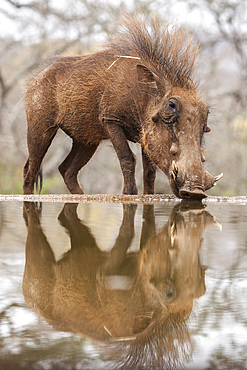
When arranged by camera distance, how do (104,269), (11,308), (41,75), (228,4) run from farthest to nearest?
1. (228,4)
2. (41,75)
3. (104,269)
4. (11,308)

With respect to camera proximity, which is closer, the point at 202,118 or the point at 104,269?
the point at 104,269

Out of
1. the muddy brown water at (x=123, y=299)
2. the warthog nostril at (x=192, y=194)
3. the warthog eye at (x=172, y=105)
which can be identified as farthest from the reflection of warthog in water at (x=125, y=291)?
the warthog eye at (x=172, y=105)

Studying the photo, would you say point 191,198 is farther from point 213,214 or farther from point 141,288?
point 141,288

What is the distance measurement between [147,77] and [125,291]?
313 cm

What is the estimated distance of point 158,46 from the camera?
4336mm

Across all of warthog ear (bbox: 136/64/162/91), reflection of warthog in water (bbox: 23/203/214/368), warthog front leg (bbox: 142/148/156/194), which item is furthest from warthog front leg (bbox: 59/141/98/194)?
reflection of warthog in water (bbox: 23/203/214/368)

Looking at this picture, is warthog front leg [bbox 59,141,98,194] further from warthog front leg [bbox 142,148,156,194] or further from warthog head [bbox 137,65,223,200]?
warthog head [bbox 137,65,223,200]

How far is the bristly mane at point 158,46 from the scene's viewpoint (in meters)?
4.13

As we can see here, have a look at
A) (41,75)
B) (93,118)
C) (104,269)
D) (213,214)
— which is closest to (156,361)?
(104,269)

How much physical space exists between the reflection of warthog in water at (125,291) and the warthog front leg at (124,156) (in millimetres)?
2367

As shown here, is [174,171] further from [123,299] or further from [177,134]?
[123,299]

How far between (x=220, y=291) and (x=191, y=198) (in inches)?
97.5

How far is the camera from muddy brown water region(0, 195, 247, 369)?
2.37 ft

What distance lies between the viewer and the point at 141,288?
1.05 m
